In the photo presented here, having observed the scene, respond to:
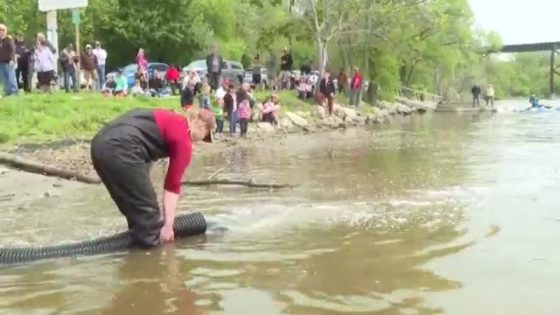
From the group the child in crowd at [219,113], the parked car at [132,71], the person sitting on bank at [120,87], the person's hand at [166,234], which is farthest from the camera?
the parked car at [132,71]

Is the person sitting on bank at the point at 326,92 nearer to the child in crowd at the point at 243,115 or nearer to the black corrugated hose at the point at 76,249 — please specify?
the child in crowd at the point at 243,115

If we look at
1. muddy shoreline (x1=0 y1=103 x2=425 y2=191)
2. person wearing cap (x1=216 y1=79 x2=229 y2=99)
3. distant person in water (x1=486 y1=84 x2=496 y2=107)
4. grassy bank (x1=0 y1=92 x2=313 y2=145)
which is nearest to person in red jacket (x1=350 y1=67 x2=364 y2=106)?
muddy shoreline (x1=0 y1=103 x2=425 y2=191)

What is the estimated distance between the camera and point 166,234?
23.1ft

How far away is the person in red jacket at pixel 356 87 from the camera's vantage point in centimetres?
4100

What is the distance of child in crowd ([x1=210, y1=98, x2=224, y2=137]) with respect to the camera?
2264cm

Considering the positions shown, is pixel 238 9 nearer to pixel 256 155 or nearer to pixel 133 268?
pixel 256 155

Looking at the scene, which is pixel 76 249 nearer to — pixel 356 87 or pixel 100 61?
pixel 100 61

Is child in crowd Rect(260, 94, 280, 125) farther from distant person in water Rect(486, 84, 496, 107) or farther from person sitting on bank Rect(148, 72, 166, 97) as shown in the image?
distant person in water Rect(486, 84, 496, 107)

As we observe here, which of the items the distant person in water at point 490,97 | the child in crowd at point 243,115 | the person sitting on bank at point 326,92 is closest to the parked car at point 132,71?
the child in crowd at point 243,115

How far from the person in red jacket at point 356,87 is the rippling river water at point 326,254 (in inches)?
1107

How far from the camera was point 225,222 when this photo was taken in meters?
8.20

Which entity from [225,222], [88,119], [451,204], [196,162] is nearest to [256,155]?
[196,162]

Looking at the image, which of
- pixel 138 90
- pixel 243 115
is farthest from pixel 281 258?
pixel 138 90

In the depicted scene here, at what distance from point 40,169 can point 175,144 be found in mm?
6426
